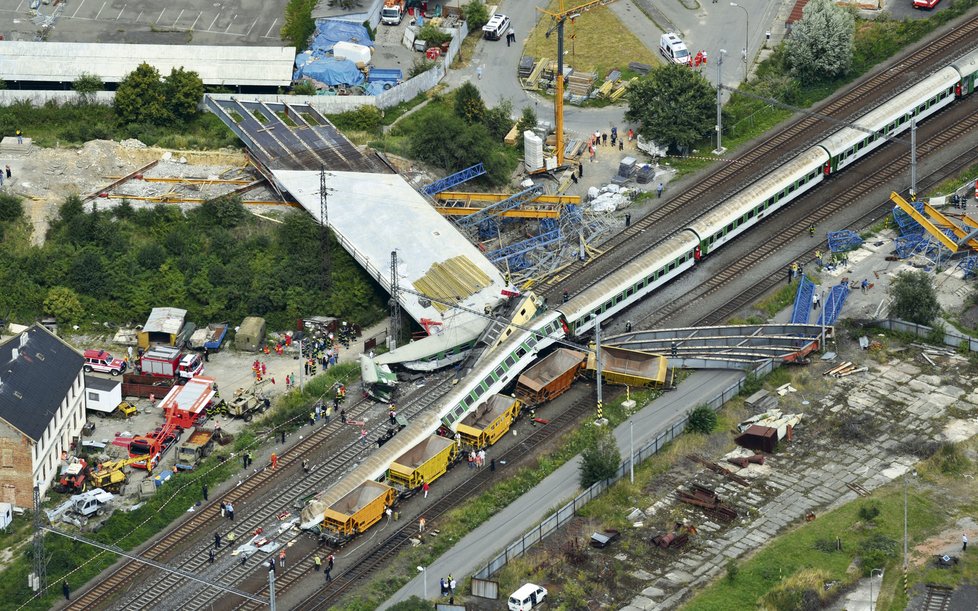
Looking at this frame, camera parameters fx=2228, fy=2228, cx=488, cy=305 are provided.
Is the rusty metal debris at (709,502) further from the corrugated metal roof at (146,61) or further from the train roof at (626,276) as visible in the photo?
the corrugated metal roof at (146,61)

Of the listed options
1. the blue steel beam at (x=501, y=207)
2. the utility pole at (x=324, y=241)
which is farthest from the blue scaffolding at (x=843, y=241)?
the utility pole at (x=324, y=241)

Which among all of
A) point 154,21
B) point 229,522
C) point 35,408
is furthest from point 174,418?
point 154,21

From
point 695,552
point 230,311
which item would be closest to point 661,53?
point 230,311

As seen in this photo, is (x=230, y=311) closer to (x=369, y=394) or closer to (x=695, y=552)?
(x=369, y=394)

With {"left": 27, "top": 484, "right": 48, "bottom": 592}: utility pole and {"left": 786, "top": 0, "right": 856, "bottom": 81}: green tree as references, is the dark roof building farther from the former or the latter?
{"left": 786, "top": 0, "right": 856, "bottom": 81}: green tree

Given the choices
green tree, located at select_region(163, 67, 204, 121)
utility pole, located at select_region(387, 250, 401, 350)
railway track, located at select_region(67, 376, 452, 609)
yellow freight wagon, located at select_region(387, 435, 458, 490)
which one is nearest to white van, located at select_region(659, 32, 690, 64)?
green tree, located at select_region(163, 67, 204, 121)

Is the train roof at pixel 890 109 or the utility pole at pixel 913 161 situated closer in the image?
the utility pole at pixel 913 161

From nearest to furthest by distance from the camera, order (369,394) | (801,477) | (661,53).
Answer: (801,477)
(369,394)
(661,53)
